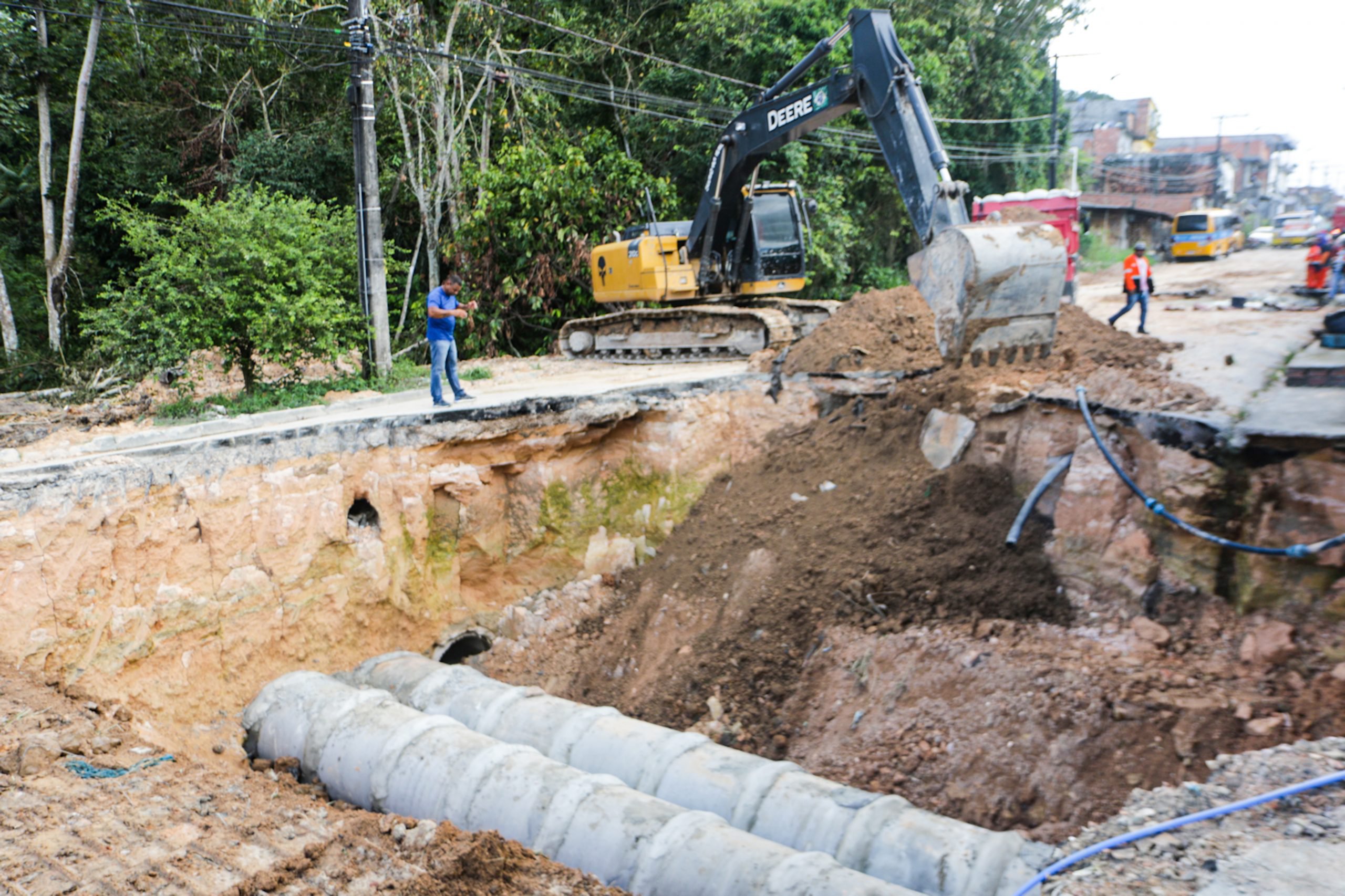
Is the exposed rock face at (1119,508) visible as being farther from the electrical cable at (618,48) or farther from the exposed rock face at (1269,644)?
the electrical cable at (618,48)

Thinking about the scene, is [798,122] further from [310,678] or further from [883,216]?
[883,216]

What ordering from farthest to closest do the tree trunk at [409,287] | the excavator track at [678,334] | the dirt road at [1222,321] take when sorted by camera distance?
the tree trunk at [409,287] < the excavator track at [678,334] < the dirt road at [1222,321]

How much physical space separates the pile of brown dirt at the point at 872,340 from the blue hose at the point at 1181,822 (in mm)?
5896

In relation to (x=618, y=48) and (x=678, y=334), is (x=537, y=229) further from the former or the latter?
(x=618, y=48)

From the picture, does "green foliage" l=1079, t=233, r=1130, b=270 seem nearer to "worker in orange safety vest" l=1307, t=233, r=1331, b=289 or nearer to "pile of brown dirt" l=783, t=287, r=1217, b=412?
"worker in orange safety vest" l=1307, t=233, r=1331, b=289

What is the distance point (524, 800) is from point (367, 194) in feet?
28.7

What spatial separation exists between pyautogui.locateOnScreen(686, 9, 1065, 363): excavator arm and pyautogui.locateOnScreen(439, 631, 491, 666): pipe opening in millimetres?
5171

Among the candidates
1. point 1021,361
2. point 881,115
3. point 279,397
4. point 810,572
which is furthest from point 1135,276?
point 279,397

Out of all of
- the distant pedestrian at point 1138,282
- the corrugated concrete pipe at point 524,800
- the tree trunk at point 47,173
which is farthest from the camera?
the tree trunk at point 47,173

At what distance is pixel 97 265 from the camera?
62.6 ft

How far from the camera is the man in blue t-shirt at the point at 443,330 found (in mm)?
8883

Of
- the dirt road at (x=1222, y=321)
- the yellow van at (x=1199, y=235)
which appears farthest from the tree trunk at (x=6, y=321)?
the yellow van at (x=1199, y=235)

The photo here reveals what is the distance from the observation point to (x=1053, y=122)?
1040 inches

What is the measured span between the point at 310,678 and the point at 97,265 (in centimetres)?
1649
